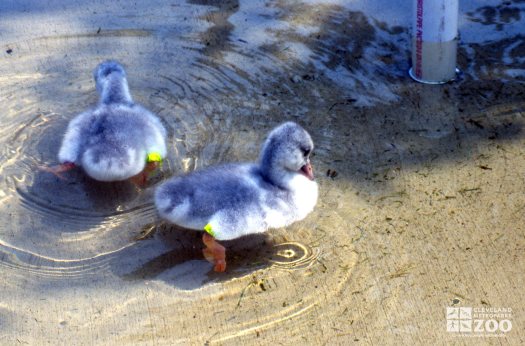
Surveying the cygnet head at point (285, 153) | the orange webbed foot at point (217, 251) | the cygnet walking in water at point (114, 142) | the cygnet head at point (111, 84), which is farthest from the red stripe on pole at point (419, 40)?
the orange webbed foot at point (217, 251)

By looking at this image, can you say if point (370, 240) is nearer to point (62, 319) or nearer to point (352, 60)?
point (62, 319)

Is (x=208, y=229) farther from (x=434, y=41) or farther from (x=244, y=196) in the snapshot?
(x=434, y=41)

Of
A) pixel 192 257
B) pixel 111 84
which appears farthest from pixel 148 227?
pixel 111 84

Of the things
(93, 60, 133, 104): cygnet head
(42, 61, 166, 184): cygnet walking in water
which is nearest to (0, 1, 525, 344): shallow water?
(42, 61, 166, 184): cygnet walking in water

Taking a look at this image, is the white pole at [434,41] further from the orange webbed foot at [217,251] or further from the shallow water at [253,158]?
the orange webbed foot at [217,251]

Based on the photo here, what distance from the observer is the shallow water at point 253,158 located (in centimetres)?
Result: 282

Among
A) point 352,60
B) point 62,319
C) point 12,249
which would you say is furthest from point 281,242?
point 352,60

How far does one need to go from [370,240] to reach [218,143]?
40.8 inches

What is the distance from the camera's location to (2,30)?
4.78m

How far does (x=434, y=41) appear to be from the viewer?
13.2ft

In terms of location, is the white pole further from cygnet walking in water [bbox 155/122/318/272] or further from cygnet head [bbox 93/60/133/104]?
cygnet head [bbox 93/60/133/104]

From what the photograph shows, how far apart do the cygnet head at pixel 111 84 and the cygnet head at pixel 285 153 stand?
3.39 feet

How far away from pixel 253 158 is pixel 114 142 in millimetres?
698

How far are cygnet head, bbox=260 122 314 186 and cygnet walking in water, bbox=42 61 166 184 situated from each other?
0.64 m
